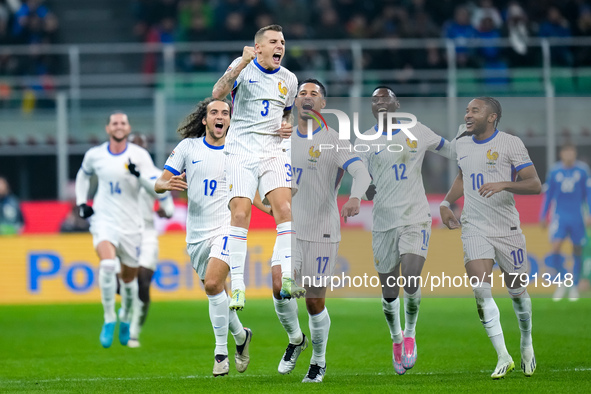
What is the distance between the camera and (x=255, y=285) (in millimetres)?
17703

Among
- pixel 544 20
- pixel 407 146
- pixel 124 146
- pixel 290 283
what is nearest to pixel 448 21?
pixel 544 20

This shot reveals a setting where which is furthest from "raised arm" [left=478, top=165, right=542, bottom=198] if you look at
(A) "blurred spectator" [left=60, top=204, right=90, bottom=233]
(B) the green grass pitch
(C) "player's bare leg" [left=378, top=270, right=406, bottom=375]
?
(A) "blurred spectator" [left=60, top=204, right=90, bottom=233]

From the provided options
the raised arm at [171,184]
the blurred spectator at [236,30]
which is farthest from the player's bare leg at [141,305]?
the blurred spectator at [236,30]

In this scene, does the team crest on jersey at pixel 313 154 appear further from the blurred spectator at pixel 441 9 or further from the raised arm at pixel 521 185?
the blurred spectator at pixel 441 9

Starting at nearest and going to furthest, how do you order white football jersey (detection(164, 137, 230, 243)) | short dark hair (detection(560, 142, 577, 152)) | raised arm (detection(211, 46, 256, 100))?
raised arm (detection(211, 46, 256, 100)) → white football jersey (detection(164, 137, 230, 243)) → short dark hair (detection(560, 142, 577, 152))

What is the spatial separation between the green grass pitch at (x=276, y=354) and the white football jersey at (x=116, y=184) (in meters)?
1.52

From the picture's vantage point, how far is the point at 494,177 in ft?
27.8

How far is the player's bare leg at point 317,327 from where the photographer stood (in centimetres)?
851

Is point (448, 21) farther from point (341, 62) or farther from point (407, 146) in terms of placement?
point (407, 146)

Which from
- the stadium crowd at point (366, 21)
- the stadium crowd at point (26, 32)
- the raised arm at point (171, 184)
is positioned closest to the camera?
the raised arm at point (171, 184)

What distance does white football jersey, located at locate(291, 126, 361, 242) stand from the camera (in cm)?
870

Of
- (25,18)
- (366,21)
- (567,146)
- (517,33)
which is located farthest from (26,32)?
(567,146)

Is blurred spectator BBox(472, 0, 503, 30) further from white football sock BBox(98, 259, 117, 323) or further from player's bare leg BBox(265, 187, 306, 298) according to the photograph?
player's bare leg BBox(265, 187, 306, 298)

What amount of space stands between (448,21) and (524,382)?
15199 millimetres
